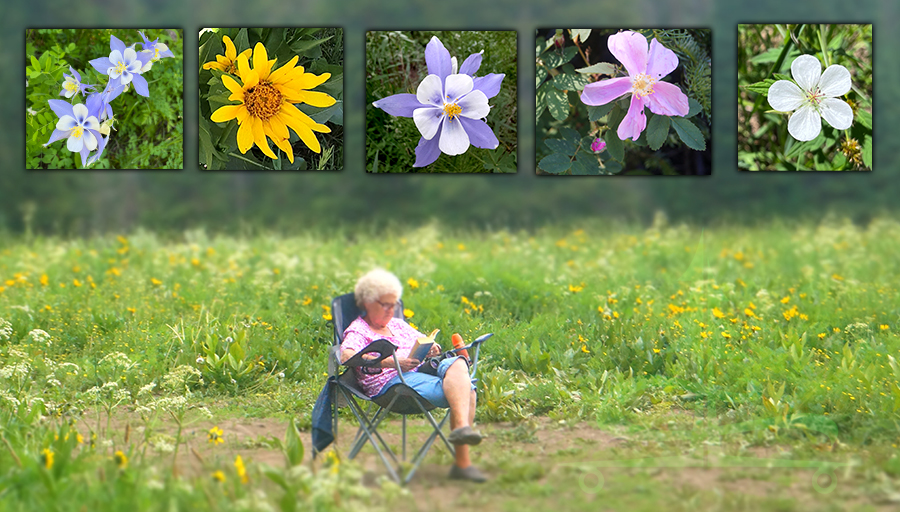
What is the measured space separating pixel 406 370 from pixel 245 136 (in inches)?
79.4

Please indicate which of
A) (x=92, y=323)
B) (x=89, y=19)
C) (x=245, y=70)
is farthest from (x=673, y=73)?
(x=89, y=19)

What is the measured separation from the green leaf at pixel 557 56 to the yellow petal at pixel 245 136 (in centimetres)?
177

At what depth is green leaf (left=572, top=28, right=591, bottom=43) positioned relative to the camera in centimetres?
471

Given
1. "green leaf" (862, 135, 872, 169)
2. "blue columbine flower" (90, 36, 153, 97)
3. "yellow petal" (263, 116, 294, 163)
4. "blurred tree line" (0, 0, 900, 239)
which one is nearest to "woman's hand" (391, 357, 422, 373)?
"yellow petal" (263, 116, 294, 163)

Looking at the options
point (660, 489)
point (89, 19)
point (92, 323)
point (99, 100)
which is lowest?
point (660, 489)

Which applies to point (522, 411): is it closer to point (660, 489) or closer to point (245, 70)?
point (660, 489)

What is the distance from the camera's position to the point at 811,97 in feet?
16.0

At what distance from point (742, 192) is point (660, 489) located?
8612mm

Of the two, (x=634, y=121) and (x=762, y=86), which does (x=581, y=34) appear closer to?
(x=634, y=121)

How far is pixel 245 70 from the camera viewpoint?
4.72 metres

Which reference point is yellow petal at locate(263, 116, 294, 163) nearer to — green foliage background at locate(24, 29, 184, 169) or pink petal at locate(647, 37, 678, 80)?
green foliage background at locate(24, 29, 184, 169)

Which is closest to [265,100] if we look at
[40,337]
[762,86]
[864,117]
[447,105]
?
[447,105]

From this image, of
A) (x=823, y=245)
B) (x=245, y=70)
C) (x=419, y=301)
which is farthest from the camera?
(x=823, y=245)

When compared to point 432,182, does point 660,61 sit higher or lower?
higher
